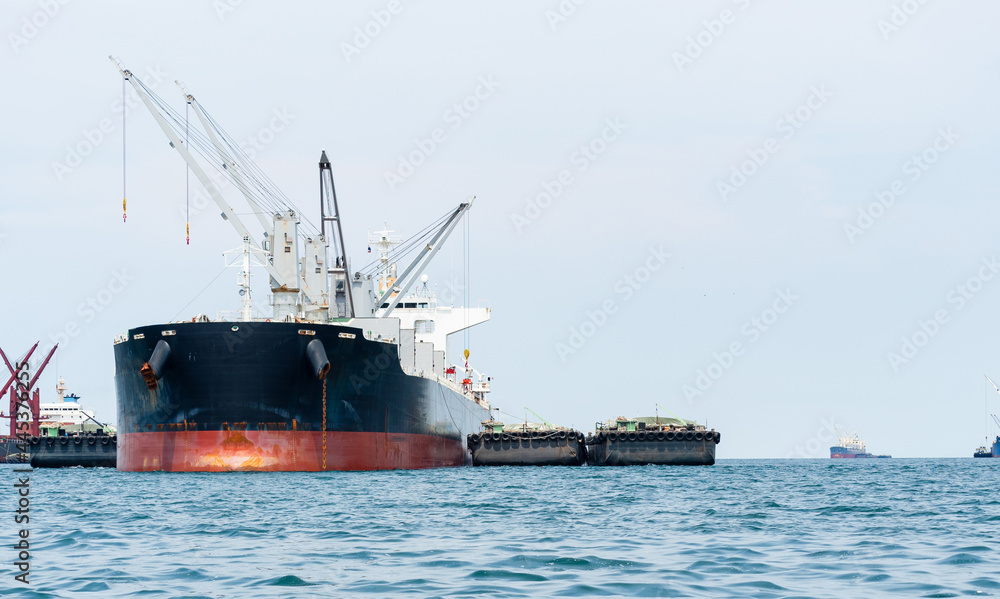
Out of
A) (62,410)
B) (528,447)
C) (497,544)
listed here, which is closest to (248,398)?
(497,544)

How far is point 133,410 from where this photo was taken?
43.5m

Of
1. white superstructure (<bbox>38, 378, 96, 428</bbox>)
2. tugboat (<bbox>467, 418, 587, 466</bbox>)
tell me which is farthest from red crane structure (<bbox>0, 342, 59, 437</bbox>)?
tugboat (<bbox>467, 418, 587, 466</bbox>)

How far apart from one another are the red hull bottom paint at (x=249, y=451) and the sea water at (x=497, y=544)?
870 centimetres

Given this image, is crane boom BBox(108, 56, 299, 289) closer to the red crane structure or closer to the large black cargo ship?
the large black cargo ship

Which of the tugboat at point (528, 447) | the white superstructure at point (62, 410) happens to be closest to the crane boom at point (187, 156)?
the tugboat at point (528, 447)

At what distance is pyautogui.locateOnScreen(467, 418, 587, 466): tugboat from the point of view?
62.2m

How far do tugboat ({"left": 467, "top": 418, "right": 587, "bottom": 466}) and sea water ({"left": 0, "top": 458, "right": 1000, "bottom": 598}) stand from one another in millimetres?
30394

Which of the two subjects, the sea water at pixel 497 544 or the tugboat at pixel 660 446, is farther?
the tugboat at pixel 660 446

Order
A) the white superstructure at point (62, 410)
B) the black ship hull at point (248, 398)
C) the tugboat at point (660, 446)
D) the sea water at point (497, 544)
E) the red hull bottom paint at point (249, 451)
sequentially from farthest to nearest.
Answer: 1. the white superstructure at point (62, 410)
2. the tugboat at point (660, 446)
3. the red hull bottom paint at point (249, 451)
4. the black ship hull at point (248, 398)
5. the sea water at point (497, 544)

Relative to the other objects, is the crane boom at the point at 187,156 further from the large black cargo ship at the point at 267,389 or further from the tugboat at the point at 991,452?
the tugboat at the point at 991,452

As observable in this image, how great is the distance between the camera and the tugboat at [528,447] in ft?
204

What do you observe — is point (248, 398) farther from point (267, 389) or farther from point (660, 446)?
point (660, 446)

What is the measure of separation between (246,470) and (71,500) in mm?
11043

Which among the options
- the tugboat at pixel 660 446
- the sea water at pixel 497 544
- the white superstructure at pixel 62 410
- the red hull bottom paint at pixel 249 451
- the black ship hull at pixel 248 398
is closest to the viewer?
the sea water at pixel 497 544
